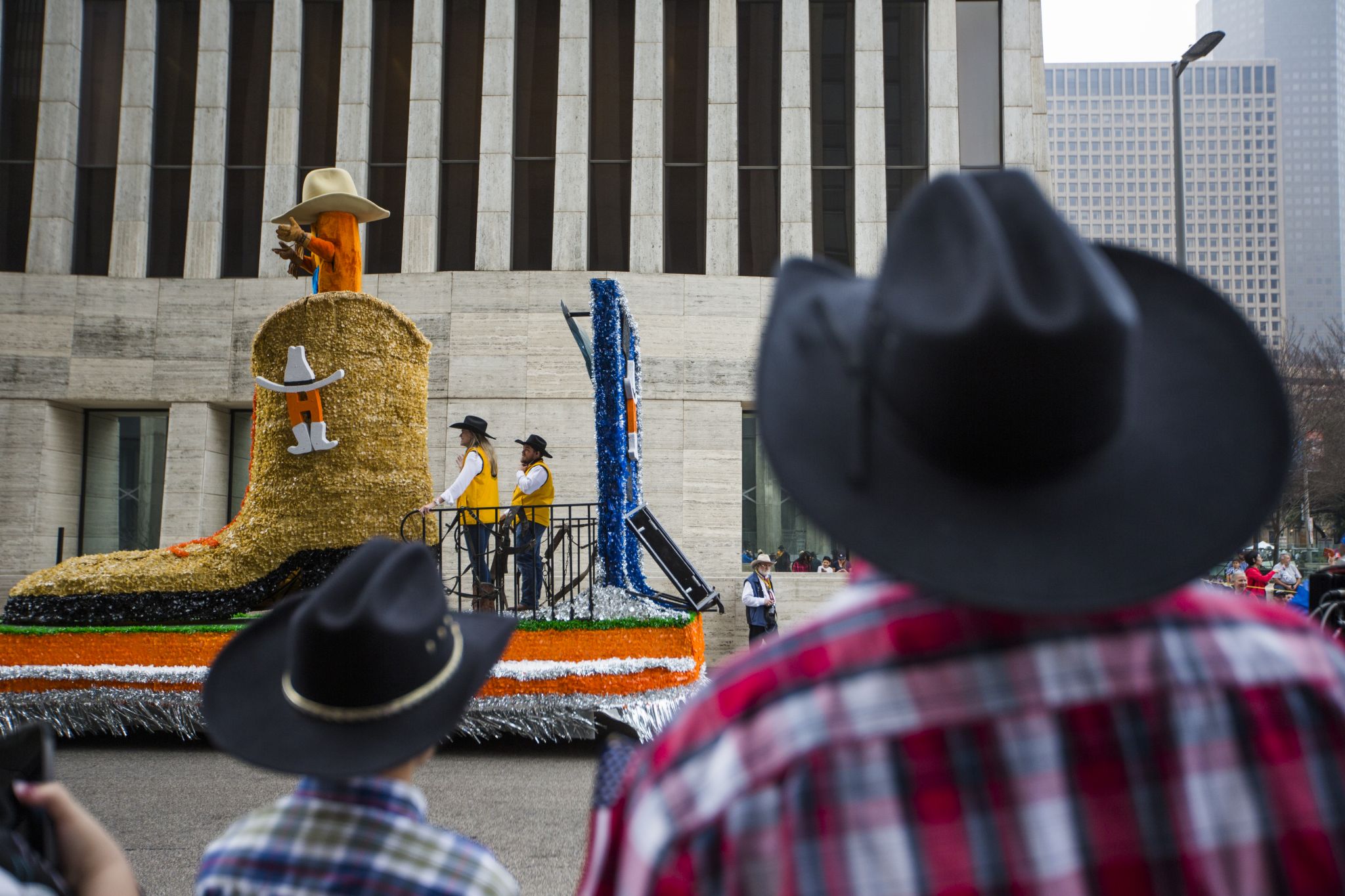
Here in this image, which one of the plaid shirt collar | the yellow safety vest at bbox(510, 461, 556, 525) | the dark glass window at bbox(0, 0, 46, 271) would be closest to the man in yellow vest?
the yellow safety vest at bbox(510, 461, 556, 525)

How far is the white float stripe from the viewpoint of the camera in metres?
6.98

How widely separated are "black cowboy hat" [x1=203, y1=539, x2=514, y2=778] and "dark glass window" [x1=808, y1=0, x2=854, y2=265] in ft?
50.2

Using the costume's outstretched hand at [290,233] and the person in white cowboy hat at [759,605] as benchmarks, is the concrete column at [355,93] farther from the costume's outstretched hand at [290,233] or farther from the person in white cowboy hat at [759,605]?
the costume's outstretched hand at [290,233]

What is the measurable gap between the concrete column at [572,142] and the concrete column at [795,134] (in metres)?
3.24

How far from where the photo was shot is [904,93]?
17.1 metres

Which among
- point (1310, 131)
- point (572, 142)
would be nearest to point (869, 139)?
point (572, 142)

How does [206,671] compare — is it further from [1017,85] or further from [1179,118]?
[1017,85]

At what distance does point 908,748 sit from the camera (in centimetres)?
87

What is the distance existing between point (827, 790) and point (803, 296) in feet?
1.69

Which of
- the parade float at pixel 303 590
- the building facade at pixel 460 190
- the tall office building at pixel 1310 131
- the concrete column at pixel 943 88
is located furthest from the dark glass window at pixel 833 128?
the tall office building at pixel 1310 131

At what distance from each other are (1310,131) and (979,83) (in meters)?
173

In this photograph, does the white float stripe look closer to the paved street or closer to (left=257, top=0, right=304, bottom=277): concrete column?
the paved street

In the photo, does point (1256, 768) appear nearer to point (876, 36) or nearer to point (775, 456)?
point (775, 456)

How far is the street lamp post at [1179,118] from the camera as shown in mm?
13102
